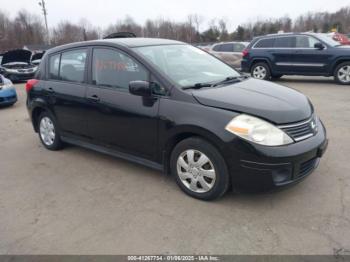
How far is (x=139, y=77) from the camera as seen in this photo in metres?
3.86

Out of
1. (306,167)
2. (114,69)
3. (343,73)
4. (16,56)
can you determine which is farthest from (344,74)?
(16,56)

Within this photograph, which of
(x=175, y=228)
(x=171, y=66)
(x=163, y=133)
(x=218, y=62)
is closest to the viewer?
(x=175, y=228)

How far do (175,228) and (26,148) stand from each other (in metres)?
3.68

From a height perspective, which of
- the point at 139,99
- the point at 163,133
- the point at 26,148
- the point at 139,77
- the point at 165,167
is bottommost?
the point at 26,148

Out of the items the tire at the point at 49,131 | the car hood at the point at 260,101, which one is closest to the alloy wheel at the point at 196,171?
the car hood at the point at 260,101

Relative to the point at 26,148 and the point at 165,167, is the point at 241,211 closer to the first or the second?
the point at 165,167

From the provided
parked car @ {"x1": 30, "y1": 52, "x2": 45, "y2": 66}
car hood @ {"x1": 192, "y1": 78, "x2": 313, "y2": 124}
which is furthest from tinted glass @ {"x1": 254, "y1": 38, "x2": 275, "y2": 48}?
parked car @ {"x1": 30, "y1": 52, "x2": 45, "y2": 66}

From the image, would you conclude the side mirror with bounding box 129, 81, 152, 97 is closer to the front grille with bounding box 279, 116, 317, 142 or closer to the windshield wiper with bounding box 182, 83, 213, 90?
the windshield wiper with bounding box 182, 83, 213, 90

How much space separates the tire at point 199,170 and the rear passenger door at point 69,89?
1.68 meters

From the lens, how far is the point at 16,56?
15227mm

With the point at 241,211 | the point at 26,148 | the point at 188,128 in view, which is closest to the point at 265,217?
the point at 241,211

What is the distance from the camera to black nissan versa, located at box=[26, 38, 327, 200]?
3139 mm

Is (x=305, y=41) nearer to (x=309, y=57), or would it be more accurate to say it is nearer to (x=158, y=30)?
(x=309, y=57)

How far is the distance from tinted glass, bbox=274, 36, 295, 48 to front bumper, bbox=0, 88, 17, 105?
877cm
